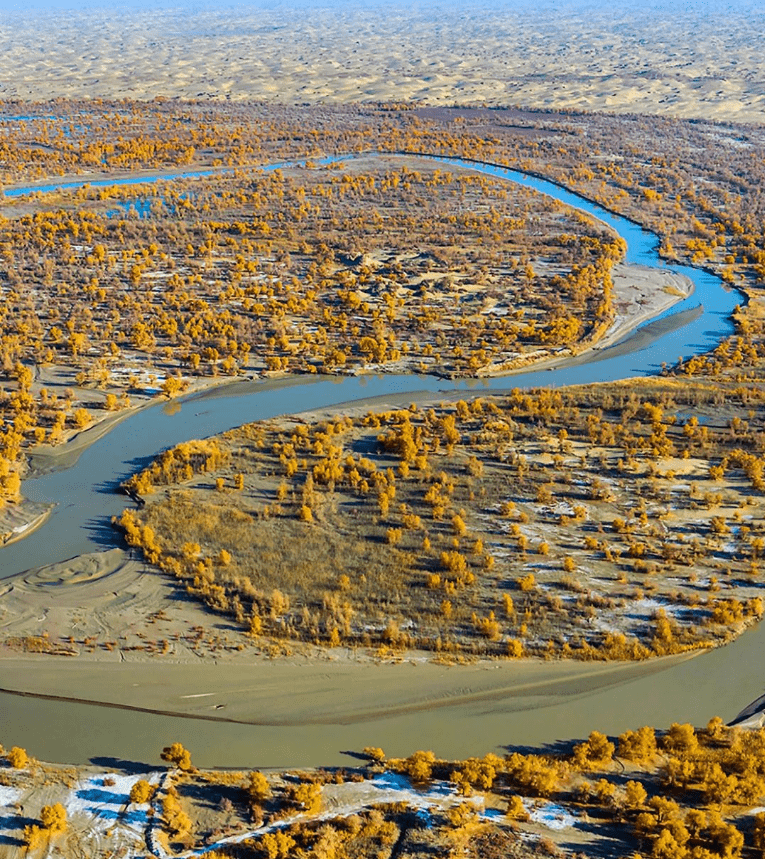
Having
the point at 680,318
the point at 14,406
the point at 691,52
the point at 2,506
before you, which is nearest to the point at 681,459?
the point at 680,318

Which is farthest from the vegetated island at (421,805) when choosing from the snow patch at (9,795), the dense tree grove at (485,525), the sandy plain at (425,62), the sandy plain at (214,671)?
the sandy plain at (425,62)

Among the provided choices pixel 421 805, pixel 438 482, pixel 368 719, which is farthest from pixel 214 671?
pixel 438 482

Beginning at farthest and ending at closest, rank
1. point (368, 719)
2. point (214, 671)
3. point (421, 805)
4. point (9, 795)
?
point (214, 671)
point (368, 719)
point (9, 795)
point (421, 805)

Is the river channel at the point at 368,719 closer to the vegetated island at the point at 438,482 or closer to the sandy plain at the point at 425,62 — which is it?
the vegetated island at the point at 438,482

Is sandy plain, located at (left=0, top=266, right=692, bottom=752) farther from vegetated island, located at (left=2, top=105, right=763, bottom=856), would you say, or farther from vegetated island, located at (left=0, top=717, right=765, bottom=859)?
vegetated island, located at (left=0, top=717, right=765, bottom=859)

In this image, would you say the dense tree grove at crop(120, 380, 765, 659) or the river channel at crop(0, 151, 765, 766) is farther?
the dense tree grove at crop(120, 380, 765, 659)

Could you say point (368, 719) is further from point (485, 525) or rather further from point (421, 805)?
point (485, 525)

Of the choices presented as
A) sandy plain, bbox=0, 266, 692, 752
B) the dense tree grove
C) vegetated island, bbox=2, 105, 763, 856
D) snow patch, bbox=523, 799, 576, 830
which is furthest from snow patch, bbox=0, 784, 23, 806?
snow patch, bbox=523, 799, 576, 830

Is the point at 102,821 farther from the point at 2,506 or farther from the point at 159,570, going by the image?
the point at 2,506
